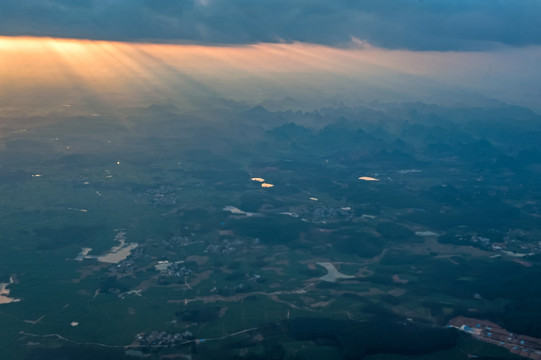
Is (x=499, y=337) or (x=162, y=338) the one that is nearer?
(x=162, y=338)

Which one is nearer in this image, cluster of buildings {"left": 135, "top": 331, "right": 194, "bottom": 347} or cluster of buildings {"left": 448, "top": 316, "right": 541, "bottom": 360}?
cluster of buildings {"left": 448, "top": 316, "right": 541, "bottom": 360}

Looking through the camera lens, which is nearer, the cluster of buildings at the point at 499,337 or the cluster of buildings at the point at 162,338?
the cluster of buildings at the point at 499,337

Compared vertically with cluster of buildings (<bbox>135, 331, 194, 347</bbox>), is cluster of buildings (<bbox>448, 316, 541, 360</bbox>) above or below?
above

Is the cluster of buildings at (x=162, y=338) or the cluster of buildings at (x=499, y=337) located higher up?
the cluster of buildings at (x=499, y=337)

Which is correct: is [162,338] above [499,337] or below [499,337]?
below

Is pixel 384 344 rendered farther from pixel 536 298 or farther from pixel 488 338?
pixel 536 298

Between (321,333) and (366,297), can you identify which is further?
(366,297)

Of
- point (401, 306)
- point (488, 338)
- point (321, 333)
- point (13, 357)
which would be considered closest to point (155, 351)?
point (13, 357)

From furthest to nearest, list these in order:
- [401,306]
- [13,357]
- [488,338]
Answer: [401,306], [488,338], [13,357]

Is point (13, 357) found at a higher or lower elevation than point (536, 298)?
lower

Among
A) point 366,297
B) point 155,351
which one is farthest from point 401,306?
point 155,351

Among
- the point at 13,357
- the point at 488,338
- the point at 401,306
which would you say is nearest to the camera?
the point at 13,357
